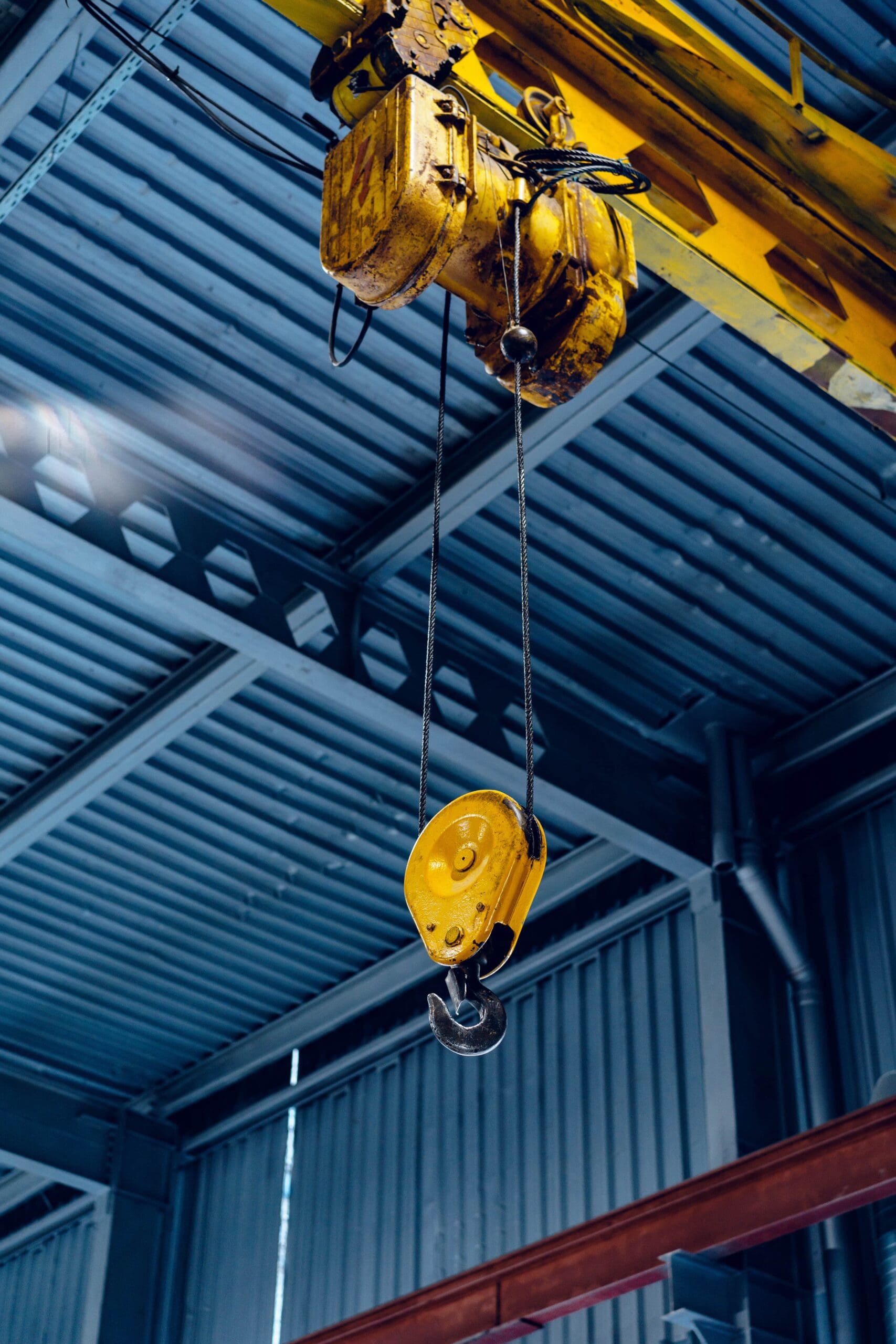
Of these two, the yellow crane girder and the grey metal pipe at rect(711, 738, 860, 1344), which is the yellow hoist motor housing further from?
the grey metal pipe at rect(711, 738, 860, 1344)

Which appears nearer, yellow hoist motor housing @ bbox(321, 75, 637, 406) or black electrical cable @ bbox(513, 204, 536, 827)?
black electrical cable @ bbox(513, 204, 536, 827)

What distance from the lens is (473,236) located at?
447 cm

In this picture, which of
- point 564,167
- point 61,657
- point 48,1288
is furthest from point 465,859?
point 48,1288

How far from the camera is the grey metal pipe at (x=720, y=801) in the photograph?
9.49 m

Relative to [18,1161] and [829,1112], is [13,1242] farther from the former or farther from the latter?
[829,1112]

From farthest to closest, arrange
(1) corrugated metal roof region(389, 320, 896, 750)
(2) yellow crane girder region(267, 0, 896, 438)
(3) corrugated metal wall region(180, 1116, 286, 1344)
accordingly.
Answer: (3) corrugated metal wall region(180, 1116, 286, 1344), (1) corrugated metal roof region(389, 320, 896, 750), (2) yellow crane girder region(267, 0, 896, 438)

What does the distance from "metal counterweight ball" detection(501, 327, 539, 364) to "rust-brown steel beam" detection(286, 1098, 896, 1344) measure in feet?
8.70

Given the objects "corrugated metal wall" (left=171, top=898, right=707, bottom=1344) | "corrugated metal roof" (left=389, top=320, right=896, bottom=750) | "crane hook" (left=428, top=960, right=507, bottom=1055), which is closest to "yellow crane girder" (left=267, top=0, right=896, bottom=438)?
"corrugated metal roof" (left=389, top=320, right=896, bottom=750)

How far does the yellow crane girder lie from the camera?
18.4 ft

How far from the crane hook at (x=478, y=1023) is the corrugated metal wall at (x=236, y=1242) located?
8.80m

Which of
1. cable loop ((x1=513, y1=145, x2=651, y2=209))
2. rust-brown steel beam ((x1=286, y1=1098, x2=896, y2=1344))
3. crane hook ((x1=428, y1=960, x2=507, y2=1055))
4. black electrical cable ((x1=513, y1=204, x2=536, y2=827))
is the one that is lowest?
crane hook ((x1=428, y1=960, x2=507, y2=1055))

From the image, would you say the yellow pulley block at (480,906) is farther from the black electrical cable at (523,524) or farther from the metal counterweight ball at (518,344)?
the metal counterweight ball at (518,344)

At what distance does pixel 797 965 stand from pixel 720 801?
103 cm

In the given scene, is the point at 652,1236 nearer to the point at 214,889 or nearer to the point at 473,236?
the point at 473,236
